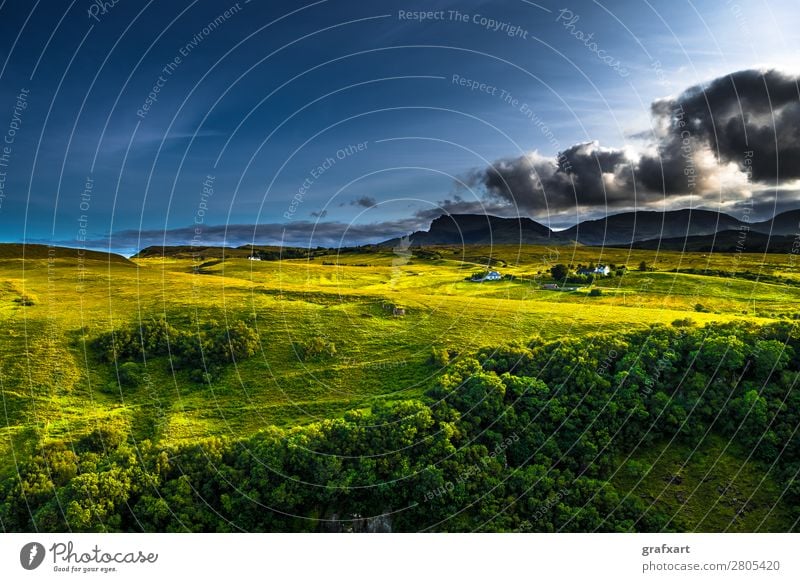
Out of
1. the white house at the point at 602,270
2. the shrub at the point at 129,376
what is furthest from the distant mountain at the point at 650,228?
the shrub at the point at 129,376

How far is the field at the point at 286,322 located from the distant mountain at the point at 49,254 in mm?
1094

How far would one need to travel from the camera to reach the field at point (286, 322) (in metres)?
25.2

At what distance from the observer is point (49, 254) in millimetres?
47906

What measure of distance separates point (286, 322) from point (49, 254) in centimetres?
2908

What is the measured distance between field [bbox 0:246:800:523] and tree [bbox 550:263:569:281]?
1.74m

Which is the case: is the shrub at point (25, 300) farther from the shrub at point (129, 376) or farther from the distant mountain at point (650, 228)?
the distant mountain at point (650, 228)

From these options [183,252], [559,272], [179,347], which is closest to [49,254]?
[183,252]

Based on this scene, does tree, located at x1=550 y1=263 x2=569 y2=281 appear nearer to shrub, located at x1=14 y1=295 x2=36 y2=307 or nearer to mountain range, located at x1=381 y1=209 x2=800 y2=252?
mountain range, located at x1=381 y1=209 x2=800 y2=252

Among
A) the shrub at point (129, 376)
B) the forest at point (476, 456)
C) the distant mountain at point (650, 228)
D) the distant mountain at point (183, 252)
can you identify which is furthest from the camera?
the distant mountain at point (650, 228)

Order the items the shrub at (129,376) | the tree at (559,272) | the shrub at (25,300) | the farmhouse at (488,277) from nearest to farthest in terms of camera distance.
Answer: the shrub at (129,376), the shrub at (25,300), the tree at (559,272), the farmhouse at (488,277)

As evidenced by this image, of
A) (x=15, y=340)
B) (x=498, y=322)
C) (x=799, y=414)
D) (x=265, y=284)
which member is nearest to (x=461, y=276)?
(x=498, y=322)

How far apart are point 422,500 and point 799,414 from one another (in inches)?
627

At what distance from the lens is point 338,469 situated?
1964 centimetres
